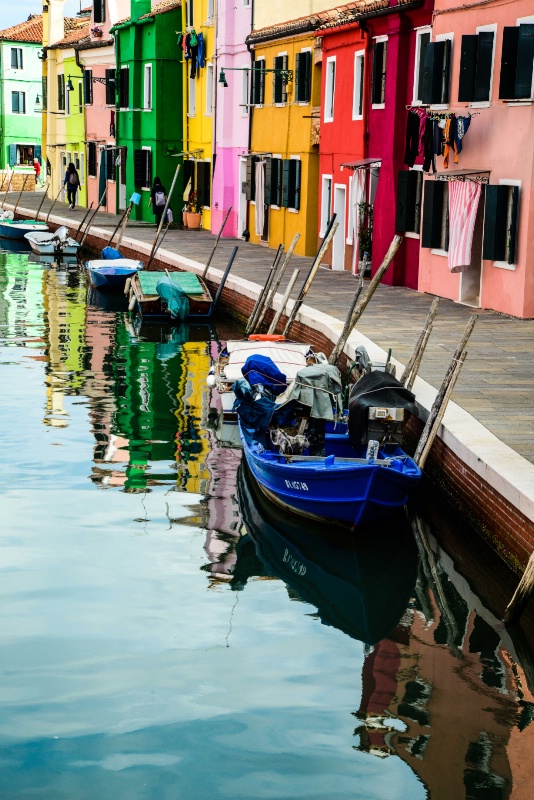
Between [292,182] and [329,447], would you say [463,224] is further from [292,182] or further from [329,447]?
[292,182]

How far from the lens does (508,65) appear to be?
18.4 m

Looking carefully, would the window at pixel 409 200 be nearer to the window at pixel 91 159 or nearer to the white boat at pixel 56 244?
the white boat at pixel 56 244

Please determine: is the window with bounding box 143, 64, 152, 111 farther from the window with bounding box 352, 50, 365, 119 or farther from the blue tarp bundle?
the blue tarp bundle

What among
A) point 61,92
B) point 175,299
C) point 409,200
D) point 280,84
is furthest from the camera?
point 61,92

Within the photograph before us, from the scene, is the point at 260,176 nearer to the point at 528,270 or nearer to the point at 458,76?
the point at 458,76

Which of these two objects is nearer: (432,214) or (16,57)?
(432,214)

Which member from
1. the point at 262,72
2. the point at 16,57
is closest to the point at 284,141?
the point at 262,72

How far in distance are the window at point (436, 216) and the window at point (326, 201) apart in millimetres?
6661

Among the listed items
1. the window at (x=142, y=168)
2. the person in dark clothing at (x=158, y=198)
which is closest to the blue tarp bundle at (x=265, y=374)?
the person in dark clothing at (x=158, y=198)

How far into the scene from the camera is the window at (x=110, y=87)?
46.7 meters

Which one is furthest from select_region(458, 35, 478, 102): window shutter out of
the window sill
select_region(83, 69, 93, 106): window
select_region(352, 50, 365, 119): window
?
select_region(83, 69, 93, 106): window

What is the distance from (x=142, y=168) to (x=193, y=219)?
4.58 m

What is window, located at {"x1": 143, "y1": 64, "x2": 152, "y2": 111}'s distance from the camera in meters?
41.8

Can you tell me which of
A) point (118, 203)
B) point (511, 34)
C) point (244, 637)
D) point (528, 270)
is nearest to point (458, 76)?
point (511, 34)
